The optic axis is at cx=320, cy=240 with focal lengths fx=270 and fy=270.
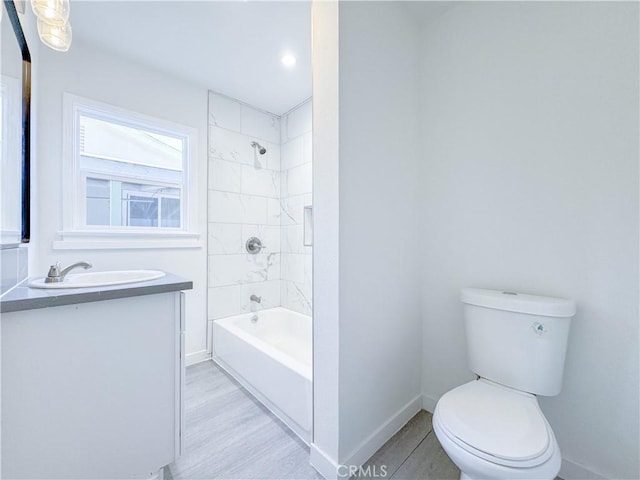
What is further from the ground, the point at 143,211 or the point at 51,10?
the point at 51,10

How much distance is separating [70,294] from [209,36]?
189 cm

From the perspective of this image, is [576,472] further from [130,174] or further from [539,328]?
[130,174]

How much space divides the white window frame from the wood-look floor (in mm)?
1331

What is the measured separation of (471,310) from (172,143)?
2695 millimetres

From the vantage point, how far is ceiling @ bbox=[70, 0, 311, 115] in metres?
1.69

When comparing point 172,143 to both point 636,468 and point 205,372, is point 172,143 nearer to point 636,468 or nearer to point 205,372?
point 205,372

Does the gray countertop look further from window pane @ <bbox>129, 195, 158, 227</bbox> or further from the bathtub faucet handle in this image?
the bathtub faucet handle

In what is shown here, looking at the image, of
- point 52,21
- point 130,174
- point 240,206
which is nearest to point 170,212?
point 130,174

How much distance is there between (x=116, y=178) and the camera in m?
2.20

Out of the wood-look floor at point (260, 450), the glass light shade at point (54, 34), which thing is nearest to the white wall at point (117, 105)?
the wood-look floor at point (260, 450)

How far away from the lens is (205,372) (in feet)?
7.70

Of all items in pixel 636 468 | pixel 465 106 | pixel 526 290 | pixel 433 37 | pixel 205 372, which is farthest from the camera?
pixel 205 372

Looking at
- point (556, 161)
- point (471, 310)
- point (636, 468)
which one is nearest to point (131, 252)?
point (471, 310)

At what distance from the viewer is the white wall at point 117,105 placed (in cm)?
185
